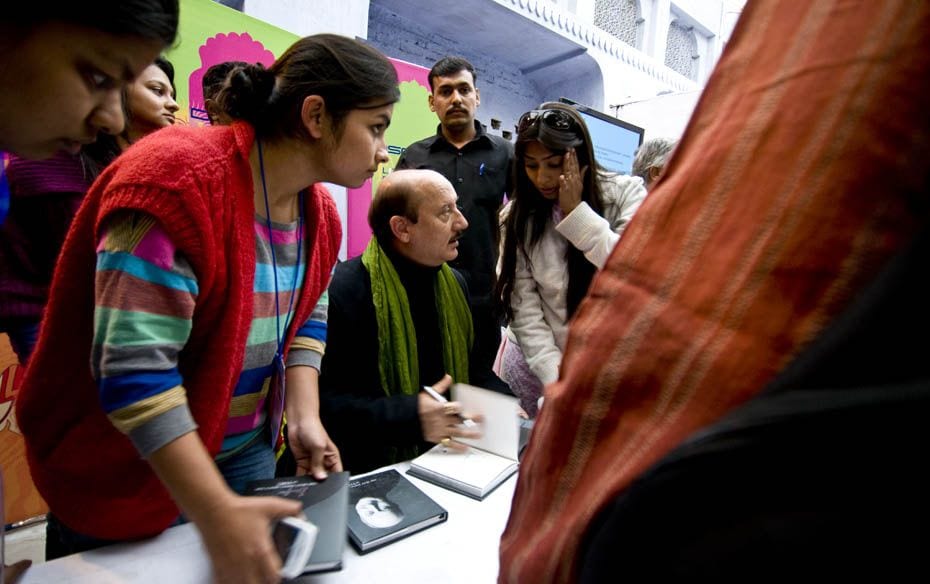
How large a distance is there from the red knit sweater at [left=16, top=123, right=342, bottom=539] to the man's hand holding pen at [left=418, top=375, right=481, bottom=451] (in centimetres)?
47

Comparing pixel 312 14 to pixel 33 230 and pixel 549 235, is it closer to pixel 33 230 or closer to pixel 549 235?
pixel 549 235

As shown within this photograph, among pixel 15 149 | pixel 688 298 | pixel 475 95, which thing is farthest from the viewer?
pixel 475 95

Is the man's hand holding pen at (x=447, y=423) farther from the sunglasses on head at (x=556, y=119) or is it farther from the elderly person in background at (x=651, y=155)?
the elderly person in background at (x=651, y=155)

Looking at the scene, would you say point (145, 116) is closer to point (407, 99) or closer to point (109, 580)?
point (109, 580)

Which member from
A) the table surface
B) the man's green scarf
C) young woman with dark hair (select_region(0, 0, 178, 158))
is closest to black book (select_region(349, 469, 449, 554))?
the table surface

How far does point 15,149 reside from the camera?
0.60 meters

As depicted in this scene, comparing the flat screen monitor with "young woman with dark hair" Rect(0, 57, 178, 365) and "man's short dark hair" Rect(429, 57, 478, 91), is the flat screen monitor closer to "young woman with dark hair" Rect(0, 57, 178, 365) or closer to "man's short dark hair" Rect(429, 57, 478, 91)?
"man's short dark hair" Rect(429, 57, 478, 91)

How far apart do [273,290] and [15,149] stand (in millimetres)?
442

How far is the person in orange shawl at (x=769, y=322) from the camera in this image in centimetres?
22

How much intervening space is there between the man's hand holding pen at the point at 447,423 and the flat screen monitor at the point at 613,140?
2.76 m

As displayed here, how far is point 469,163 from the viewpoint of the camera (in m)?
2.46

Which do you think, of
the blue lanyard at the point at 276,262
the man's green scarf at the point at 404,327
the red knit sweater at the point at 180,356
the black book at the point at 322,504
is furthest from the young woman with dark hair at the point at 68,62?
the man's green scarf at the point at 404,327

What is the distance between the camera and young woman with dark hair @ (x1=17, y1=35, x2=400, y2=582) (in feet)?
2.15

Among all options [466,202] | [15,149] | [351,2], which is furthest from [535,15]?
[15,149]
